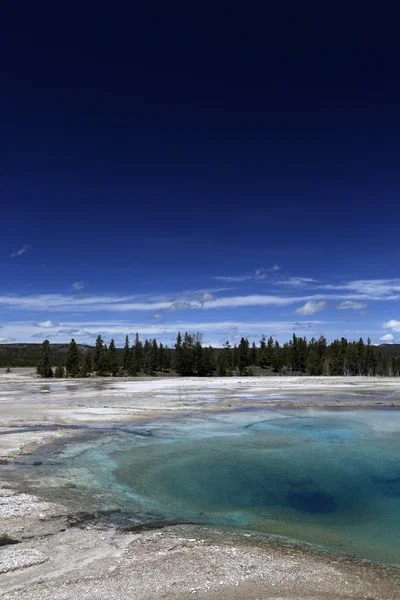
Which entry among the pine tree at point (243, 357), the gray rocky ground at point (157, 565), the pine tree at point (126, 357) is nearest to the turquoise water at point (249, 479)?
the gray rocky ground at point (157, 565)

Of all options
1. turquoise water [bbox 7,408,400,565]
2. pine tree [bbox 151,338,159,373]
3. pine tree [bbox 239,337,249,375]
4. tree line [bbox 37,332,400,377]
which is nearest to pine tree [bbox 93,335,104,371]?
tree line [bbox 37,332,400,377]

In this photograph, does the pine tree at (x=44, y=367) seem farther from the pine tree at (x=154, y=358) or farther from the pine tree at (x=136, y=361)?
the pine tree at (x=154, y=358)

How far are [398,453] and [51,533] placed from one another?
14205 millimetres

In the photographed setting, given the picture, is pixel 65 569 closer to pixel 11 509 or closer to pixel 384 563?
pixel 11 509

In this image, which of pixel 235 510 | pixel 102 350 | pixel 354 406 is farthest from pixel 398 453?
pixel 102 350

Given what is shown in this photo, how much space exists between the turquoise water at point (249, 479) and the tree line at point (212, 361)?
77.3 m

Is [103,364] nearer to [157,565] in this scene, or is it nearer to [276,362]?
[276,362]

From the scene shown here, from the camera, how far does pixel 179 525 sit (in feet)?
32.1

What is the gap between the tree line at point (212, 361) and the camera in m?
98.6

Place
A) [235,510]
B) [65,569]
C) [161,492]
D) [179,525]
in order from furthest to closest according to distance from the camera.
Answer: [161,492] → [235,510] → [179,525] → [65,569]

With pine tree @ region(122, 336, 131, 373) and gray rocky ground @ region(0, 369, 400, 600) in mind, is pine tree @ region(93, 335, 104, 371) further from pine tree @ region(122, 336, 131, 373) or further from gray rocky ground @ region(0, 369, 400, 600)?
gray rocky ground @ region(0, 369, 400, 600)

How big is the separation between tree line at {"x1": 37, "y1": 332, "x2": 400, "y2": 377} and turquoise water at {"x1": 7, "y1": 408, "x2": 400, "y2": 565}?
7729 cm

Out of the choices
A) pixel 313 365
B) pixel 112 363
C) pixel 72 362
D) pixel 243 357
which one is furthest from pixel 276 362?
pixel 72 362

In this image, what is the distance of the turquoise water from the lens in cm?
1028
